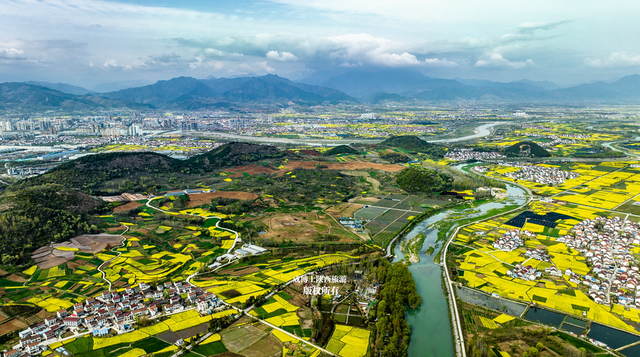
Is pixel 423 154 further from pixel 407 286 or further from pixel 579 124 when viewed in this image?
pixel 579 124

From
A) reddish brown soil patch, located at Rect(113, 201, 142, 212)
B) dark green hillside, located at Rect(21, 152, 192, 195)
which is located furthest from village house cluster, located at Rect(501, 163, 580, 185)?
reddish brown soil patch, located at Rect(113, 201, 142, 212)

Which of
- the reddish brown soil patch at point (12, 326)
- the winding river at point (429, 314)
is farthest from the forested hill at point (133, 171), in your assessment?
the winding river at point (429, 314)

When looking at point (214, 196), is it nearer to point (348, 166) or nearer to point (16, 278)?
point (16, 278)

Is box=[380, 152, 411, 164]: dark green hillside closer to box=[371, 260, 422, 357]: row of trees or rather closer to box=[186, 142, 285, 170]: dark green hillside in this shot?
box=[186, 142, 285, 170]: dark green hillside

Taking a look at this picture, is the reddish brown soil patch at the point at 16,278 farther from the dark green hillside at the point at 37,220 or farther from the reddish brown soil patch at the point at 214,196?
the reddish brown soil patch at the point at 214,196

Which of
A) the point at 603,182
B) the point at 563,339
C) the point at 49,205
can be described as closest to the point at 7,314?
the point at 49,205
